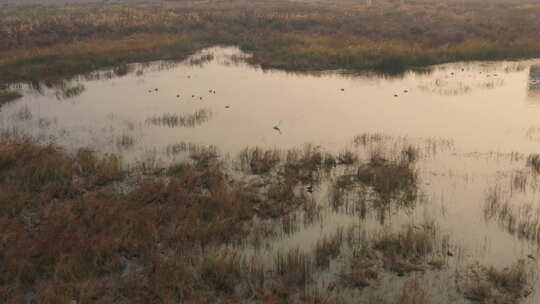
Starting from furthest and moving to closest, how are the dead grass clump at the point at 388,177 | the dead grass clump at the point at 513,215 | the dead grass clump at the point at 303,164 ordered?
the dead grass clump at the point at 303,164 < the dead grass clump at the point at 388,177 < the dead grass clump at the point at 513,215

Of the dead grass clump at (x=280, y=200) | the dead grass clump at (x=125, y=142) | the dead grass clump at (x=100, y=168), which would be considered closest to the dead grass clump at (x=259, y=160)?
the dead grass clump at (x=280, y=200)

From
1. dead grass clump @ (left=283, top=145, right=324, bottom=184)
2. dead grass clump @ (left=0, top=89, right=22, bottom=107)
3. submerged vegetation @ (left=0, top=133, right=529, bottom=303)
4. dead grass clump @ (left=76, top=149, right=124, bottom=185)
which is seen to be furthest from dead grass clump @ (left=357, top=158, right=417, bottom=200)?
dead grass clump @ (left=0, top=89, right=22, bottom=107)

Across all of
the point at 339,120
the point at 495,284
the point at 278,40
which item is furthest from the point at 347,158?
the point at 278,40

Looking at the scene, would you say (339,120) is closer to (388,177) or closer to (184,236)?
(388,177)

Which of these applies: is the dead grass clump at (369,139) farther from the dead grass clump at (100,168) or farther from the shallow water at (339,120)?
the dead grass clump at (100,168)

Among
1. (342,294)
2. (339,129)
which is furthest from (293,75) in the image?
(342,294)

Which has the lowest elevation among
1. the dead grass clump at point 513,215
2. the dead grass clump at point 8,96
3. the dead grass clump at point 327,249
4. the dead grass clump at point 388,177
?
the dead grass clump at point 327,249

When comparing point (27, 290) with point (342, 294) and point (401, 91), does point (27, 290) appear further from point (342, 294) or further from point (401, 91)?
point (401, 91)
